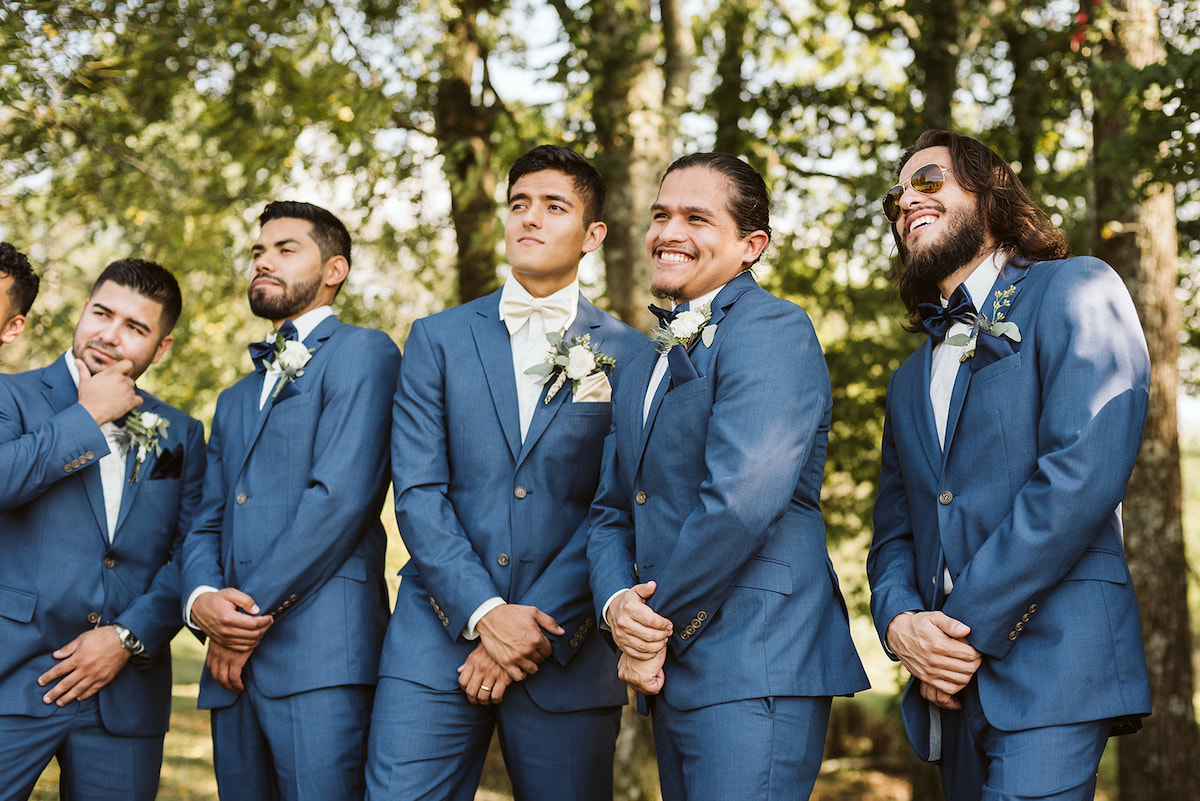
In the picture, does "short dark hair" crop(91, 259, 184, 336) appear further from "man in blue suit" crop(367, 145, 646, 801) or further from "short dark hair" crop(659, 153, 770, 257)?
"short dark hair" crop(659, 153, 770, 257)

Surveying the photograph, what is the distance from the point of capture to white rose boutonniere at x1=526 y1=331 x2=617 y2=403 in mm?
3686

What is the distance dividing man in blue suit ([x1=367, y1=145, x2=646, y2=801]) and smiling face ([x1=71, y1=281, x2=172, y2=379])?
1331 mm

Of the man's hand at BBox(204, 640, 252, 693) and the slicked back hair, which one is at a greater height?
the slicked back hair

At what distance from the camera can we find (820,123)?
1060cm

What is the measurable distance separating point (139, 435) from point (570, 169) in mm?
2137

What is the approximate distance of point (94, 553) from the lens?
4047mm

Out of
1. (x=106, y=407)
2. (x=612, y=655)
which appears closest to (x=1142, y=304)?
(x=612, y=655)

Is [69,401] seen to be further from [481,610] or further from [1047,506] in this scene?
[1047,506]

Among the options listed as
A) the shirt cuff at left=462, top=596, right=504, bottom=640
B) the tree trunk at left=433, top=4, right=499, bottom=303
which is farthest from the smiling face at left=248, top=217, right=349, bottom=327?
the tree trunk at left=433, top=4, right=499, bottom=303

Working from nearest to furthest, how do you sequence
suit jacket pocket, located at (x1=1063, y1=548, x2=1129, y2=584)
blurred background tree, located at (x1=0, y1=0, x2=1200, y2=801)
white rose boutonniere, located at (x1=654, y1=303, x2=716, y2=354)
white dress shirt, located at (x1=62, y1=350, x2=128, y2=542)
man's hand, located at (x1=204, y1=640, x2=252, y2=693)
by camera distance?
suit jacket pocket, located at (x1=1063, y1=548, x2=1129, y2=584), white rose boutonniere, located at (x1=654, y1=303, x2=716, y2=354), man's hand, located at (x1=204, y1=640, x2=252, y2=693), white dress shirt, located at (x1=62, y1=350, x2=128, y2=542), blurred background tree, located at (x1=0, y1=0, x2=1200, y2=801)

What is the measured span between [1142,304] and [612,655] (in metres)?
5.22

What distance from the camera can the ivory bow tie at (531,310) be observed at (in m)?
3.88

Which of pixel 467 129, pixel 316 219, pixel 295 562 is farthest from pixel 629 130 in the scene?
pixel 295 562

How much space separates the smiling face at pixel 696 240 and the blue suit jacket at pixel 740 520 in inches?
5.3
